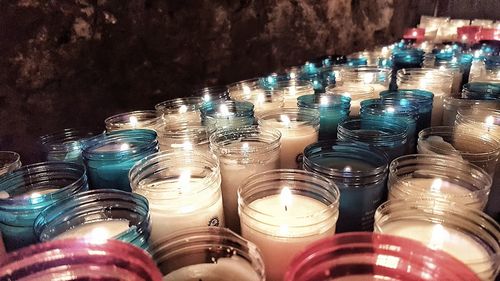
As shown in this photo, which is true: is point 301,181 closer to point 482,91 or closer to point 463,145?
point 463,145

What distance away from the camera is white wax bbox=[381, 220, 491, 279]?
0.78 meters

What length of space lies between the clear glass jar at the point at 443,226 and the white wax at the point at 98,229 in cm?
52

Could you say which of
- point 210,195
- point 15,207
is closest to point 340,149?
point 210,195

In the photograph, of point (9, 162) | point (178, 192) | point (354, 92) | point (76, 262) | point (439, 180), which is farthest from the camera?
point (354, 92)

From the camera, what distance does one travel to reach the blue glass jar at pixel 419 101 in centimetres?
133

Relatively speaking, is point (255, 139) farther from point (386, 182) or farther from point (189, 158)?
point (386, 182)

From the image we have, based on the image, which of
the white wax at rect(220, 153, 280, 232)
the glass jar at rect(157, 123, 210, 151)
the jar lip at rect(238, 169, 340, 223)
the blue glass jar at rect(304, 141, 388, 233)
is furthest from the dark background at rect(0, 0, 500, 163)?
the blue glass jar at rect(304, 141, 388, 233)

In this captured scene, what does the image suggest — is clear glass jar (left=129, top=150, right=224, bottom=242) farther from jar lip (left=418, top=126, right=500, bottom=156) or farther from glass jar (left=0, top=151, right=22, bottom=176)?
jar lip (left=418, top=126, right=500, bottom=156)

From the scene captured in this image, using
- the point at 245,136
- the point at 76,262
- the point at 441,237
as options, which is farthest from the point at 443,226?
the point at 76,262

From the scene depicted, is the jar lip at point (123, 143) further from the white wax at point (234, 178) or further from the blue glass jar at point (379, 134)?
the blue glass jar at point (379, 134)

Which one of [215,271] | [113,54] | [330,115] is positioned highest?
[113,54]

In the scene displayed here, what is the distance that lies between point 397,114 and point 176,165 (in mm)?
660

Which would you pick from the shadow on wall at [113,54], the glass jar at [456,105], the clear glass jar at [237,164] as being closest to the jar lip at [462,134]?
the glass jar at [456,105]

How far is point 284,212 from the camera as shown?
921 millimetres
